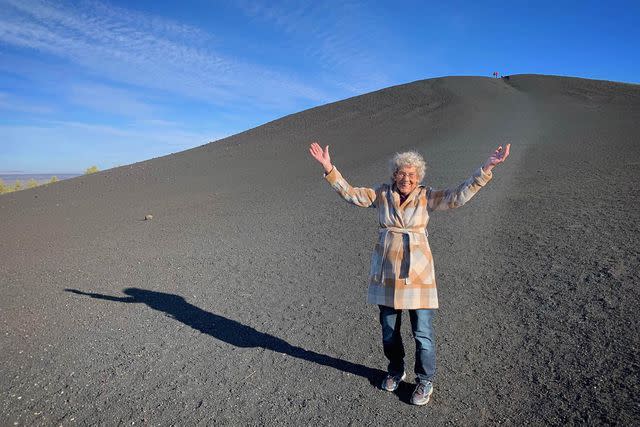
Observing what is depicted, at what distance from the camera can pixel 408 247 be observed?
2.81 metres

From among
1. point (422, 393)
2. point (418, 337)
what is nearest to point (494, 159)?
point (418, 337)

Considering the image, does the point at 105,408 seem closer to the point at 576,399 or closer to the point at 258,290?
the point at 258,290

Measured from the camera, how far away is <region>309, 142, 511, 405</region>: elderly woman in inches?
110

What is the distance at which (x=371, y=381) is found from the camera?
3.32 metres

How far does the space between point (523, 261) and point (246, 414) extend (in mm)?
4326

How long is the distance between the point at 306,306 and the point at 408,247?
7.80ft

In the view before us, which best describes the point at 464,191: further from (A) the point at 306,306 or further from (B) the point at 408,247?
(A) the point at 306,306

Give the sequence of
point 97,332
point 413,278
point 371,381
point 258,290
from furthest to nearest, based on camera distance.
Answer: point 258,290 → point 97,332 → point 371,381 → point 413,278

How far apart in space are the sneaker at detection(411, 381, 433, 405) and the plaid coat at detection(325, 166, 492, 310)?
2.27 feet

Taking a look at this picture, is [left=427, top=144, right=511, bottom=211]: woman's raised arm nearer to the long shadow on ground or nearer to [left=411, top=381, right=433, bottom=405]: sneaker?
[left=411, top=381, right=433, bottom=405]: sneaker

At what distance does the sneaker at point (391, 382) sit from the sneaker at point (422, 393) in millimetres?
174

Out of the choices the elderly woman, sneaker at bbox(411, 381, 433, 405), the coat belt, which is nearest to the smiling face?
the elderly woman

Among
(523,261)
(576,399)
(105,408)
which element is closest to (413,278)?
(576,399)

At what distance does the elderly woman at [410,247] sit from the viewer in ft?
9.13
